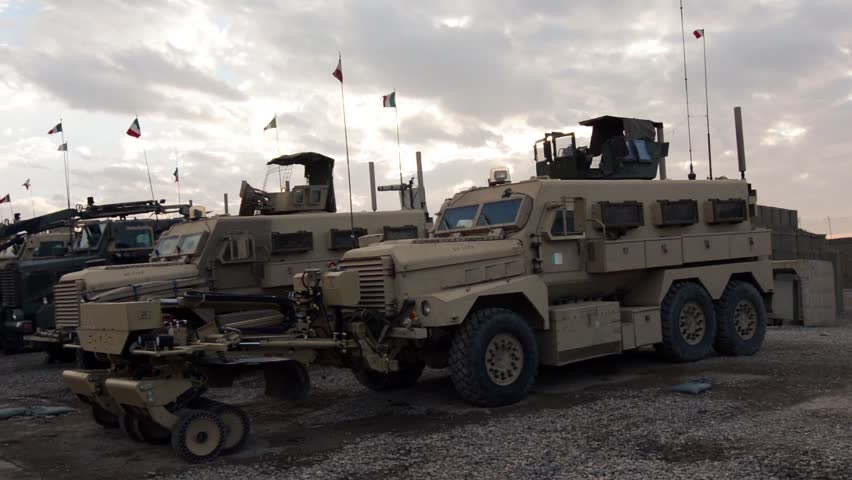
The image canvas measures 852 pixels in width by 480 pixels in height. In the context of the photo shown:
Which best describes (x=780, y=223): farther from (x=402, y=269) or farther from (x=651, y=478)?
(x=651, y=478)

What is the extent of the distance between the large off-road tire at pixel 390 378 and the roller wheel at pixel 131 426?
2754 millimetres

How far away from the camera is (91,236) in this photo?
609 inches

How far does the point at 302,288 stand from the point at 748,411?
15.2ft

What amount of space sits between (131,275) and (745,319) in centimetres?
908

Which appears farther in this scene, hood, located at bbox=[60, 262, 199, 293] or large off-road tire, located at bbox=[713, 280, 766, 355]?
hood, located at bbox=[60, 262, 199, 293]

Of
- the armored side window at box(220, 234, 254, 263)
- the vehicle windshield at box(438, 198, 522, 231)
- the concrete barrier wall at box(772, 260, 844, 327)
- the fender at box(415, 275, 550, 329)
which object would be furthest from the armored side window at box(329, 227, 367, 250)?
the concrete barrier wall at box(772, 260, 844, 327)

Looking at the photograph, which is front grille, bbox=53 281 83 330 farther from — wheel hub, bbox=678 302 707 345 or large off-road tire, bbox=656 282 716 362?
wheel hub, bbox=678 302 707 345

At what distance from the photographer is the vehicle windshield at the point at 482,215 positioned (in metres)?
9.77

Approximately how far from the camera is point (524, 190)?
987 cm

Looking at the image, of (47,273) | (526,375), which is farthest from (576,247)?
(47,273)

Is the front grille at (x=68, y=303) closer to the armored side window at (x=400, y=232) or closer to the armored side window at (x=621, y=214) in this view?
the armored side window at (x=400, y=232)

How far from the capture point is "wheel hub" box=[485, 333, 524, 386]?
858 centimetres

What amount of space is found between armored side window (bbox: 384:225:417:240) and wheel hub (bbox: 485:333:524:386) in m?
5.39

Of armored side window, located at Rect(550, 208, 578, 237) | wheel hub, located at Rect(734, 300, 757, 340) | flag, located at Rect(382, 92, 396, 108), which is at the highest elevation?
flag, located at Rect(382, 92, 396, 108)
